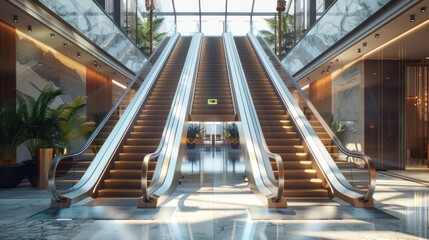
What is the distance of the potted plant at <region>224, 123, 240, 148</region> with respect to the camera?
24203mm

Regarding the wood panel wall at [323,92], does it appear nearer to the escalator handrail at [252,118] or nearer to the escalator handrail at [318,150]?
the escalator handrail at [252,118]

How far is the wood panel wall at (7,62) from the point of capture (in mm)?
10375

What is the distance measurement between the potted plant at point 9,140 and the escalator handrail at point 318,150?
246 inches

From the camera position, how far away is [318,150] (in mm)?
8836

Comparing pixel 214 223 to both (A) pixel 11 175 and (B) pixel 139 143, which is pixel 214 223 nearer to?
(B) pixel 139 143

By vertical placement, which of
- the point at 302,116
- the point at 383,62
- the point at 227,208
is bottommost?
the point at 227,208

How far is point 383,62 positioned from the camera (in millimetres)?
13898

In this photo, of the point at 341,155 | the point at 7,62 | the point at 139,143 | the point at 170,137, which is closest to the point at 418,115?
the point at 341,155

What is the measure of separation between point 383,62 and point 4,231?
12214 millimetres

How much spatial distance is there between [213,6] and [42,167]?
87.4ft

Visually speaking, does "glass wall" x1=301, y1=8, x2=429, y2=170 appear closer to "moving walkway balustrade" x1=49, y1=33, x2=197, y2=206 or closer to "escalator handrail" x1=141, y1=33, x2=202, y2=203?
"escalator handrail" x1=141, y1=33, x2=202, y2=203

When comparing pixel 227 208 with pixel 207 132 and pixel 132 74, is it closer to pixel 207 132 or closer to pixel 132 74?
pixel 132 74

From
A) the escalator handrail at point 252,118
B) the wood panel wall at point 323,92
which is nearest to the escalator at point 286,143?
the escalator handrail at point 252,118

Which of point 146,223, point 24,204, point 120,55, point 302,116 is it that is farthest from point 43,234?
point 120,55
